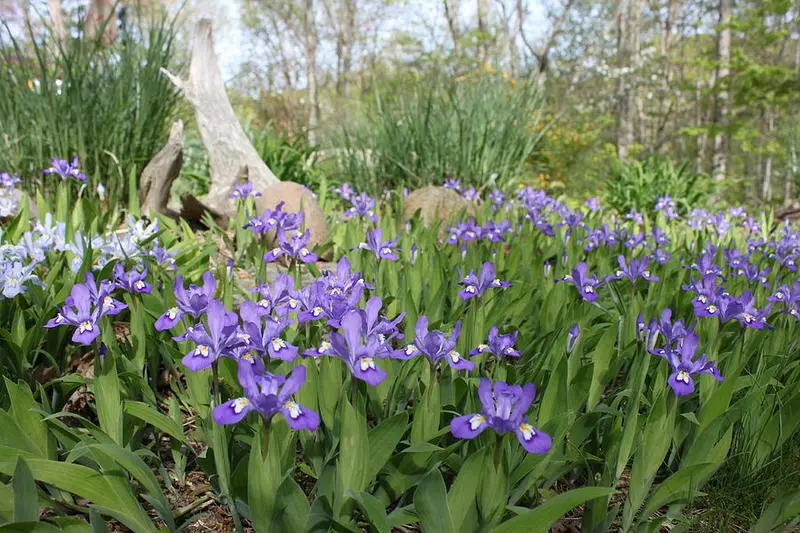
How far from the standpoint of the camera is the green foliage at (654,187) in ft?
23.3

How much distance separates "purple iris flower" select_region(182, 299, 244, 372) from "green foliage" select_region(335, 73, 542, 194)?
4.37m

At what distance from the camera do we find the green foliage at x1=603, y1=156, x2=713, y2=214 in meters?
7.11

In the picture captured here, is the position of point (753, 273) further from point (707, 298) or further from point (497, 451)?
point (497, 451)

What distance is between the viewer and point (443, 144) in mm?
5770

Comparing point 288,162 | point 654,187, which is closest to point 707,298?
point 288,162

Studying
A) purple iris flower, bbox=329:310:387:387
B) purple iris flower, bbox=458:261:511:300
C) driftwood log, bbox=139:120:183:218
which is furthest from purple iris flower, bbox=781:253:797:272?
driftwood log, bbox=139:120:183:218

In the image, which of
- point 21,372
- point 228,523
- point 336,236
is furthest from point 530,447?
point 336,236

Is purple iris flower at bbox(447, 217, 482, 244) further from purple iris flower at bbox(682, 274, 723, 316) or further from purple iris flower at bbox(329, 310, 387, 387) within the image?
purple iris flower at bbox(329, 310, 387, 387)

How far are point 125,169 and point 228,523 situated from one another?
352cm

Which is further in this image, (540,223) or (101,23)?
(101,23)

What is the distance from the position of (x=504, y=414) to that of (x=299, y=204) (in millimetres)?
3064

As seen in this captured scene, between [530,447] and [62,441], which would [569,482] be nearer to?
[530,447]

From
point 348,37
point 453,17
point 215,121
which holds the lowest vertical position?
point 215,121

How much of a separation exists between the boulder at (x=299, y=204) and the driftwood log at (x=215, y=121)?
2.80ft
